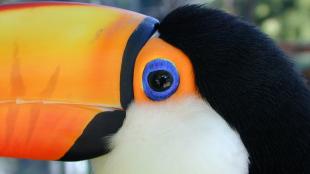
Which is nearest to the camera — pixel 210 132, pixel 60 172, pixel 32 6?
pixel 210 132

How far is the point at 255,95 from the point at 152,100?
0.23 metres

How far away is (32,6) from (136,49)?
0.27 m

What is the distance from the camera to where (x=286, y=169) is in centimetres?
143

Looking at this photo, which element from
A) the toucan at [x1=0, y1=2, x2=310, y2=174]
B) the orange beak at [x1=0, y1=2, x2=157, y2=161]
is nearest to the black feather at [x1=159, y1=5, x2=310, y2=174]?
the toucan at [x1=0, y1=2, x2=310, y2=174]

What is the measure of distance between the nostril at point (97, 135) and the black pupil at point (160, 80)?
0.30 ft

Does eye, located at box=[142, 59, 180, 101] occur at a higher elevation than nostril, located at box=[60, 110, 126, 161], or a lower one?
higher

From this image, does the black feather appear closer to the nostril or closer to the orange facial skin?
the orange facial skin

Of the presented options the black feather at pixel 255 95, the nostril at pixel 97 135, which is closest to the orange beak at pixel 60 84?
the nostril at pixel 97 135

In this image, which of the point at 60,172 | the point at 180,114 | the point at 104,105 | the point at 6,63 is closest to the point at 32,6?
the point at 6,63

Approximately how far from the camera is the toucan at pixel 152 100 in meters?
1.41

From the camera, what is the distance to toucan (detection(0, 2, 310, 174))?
55.6 inches

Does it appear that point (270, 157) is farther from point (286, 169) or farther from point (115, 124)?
point (115, 124)

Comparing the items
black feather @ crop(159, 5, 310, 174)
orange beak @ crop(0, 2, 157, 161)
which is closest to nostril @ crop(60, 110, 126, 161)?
orange beak @ crop(0, 2, 157, 161)

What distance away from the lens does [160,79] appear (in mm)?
1450
